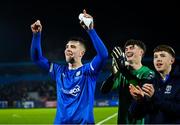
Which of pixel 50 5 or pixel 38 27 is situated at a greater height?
pixel 50 5

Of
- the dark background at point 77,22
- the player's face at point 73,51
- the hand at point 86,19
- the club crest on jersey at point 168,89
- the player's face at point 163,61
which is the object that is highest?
the dark background at point 77,22

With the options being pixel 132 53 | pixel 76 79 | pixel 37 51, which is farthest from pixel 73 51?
pixel 132 53

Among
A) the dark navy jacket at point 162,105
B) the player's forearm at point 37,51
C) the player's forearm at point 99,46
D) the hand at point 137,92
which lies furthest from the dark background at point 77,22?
the hand at point 137,92

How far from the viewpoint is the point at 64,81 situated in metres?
3.92

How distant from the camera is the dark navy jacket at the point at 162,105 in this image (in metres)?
2.75

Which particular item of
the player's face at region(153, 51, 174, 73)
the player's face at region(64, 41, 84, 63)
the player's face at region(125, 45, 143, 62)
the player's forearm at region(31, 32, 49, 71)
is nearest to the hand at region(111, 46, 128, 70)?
the player's face at region(153, 51, 174, 73)

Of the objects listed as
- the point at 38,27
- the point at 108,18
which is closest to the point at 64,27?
the point at 108,18

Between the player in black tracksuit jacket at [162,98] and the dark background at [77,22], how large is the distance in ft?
67.3

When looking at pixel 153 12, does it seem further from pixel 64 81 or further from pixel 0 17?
pixel 64 81

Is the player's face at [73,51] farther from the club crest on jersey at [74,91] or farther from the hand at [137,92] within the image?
the hand at [137,92]

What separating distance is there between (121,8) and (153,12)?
9.68ft

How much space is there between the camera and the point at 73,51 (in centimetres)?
390

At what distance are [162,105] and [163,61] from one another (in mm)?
690

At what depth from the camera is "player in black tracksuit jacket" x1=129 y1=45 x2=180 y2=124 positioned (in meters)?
2.73
